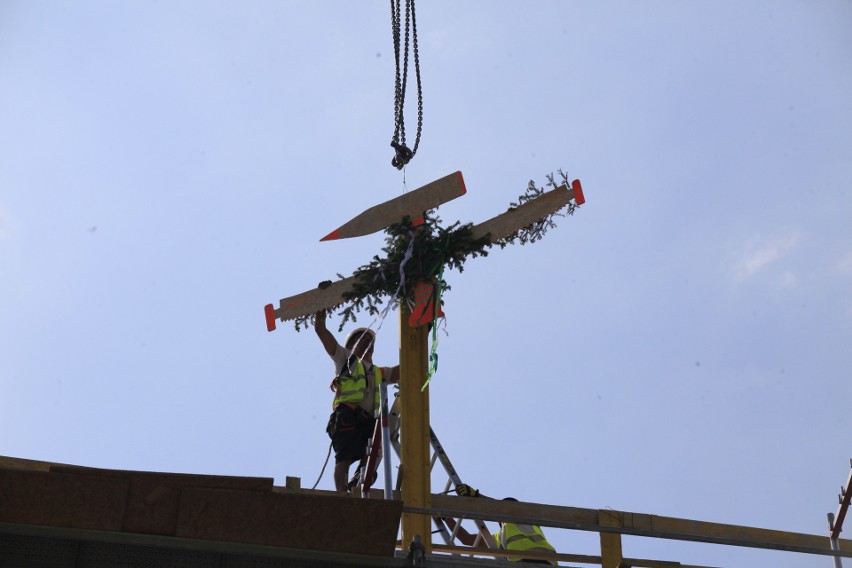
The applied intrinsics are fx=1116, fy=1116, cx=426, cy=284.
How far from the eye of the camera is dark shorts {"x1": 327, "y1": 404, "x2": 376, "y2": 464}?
10633 millimetres

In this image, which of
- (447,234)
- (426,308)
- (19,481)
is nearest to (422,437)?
(426,308)

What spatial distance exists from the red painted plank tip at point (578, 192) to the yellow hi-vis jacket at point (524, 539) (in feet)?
9.44

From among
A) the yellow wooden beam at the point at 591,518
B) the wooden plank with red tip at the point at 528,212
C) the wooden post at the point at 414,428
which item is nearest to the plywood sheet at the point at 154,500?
the wooden post at the point at 414,428

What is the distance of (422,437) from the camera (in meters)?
9.39

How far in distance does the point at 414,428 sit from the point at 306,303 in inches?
64.6

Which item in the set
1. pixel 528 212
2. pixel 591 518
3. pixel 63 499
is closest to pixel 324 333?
pixel 528 212

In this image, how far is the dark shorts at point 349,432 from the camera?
10.6m

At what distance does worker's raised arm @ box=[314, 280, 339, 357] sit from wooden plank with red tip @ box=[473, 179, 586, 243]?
1.56 meters

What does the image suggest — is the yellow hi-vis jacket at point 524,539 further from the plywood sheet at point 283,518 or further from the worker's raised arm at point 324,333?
the plywood sheet at point 283,518

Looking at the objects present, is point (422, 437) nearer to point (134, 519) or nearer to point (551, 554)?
point (551, 554)

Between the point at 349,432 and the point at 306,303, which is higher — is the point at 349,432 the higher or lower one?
the lower one

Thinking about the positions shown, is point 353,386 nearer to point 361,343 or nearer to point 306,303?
point 361,343

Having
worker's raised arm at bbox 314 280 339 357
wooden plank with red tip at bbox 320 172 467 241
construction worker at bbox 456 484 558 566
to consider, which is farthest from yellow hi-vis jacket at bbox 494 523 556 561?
wooden plank with red tip at bbox 320 172 467 241

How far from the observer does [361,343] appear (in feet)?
36.1
